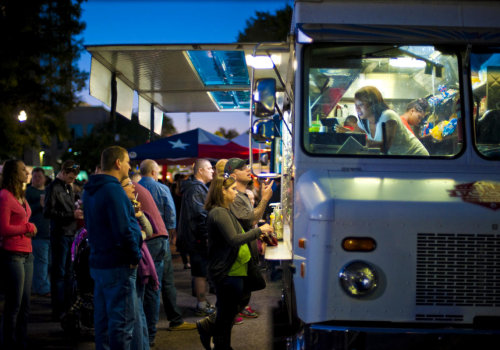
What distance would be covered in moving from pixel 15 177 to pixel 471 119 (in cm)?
433

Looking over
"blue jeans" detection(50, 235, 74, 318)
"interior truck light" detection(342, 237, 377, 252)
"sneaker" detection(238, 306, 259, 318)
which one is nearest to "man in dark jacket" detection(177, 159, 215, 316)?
"sneaker" detection(238, 306, 259, 318)

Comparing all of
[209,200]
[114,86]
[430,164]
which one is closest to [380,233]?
[430,164]

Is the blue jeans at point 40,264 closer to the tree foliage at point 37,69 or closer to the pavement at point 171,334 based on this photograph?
the pavement at point 171,334

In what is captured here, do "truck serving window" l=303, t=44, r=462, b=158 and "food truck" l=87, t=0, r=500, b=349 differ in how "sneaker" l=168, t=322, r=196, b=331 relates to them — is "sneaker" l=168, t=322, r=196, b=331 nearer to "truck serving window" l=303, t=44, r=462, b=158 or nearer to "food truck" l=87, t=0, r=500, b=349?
"food truck" l=87, t=0, r=500, b=349

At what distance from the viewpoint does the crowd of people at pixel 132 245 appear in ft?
14.1

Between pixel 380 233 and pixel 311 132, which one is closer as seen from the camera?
pixel 380 233

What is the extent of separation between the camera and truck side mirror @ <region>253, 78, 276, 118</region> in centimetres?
423

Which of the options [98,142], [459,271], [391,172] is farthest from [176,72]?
[98,142]

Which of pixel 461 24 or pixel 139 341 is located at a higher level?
pixel 461 24

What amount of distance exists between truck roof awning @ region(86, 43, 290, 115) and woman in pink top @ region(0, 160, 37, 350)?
1407mm

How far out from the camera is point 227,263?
4980mm

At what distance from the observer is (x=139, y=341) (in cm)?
482

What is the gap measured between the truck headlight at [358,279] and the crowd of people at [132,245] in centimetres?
172

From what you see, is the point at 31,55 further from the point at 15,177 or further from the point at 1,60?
the point at 15,177
